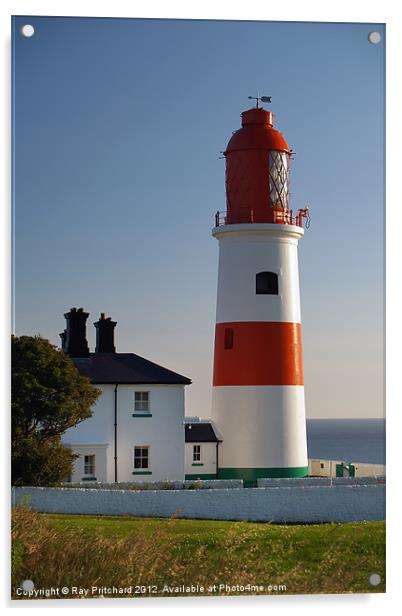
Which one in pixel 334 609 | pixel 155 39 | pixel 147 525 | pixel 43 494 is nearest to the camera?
pixel 334 609

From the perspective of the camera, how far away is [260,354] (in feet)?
57.6

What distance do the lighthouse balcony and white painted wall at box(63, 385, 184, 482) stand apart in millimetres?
2742

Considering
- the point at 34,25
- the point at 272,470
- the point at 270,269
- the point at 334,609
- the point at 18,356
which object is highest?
the point at 34,25

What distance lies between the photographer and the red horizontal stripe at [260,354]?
17484 millimetres

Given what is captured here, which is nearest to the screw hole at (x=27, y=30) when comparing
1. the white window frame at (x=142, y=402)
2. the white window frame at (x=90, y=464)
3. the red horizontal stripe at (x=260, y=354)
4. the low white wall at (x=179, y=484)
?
the low white wall at (x=179, y=484)

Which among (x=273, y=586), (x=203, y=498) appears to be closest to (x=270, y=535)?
(x=273, y=586)

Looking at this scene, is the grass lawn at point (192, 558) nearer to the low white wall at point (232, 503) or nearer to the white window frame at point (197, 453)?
the low white wall at point (232, 503)

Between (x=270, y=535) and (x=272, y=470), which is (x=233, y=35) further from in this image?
(x=272, y=470)

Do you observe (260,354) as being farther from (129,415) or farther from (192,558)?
(192,558)

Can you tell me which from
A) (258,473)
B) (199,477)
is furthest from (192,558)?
(199,477)

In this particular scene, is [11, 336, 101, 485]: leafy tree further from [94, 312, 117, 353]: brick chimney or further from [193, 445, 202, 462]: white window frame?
[193, 445, 202, 462]: white window frame

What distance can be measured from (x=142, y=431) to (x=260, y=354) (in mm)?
2115

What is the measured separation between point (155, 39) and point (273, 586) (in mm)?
5407

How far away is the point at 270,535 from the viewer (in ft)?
41.1
